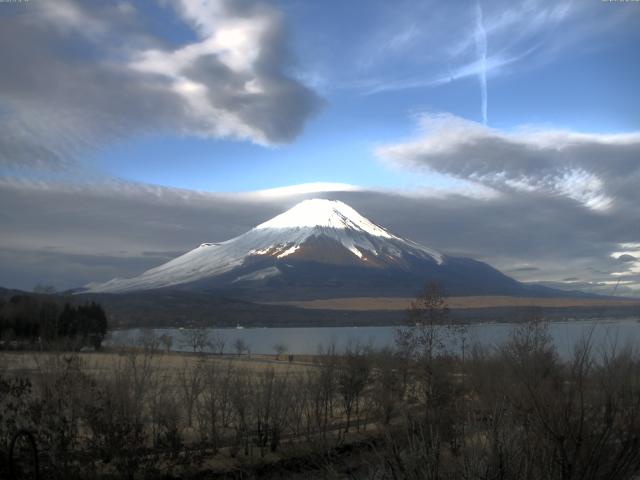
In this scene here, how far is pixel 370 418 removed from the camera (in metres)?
25.7

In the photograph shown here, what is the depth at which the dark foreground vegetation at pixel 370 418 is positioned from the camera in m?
6.50

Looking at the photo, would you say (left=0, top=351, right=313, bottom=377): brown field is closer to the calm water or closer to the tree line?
the calm water

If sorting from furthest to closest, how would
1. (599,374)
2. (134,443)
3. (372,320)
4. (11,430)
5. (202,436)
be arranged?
1. (372,320)
2. (202,436)
3. (134,443)
4. (11,430)
5. (599,374)

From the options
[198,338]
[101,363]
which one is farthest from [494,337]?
[198,338]

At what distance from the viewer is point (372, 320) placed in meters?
174

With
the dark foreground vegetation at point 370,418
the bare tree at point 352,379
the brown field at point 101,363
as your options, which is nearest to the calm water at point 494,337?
the dark foreground vegetation at point 370,418

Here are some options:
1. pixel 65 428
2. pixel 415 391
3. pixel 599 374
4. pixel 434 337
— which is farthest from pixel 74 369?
pixel 434 337

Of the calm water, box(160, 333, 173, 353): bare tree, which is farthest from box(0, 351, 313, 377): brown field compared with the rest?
box(160, 333, 173, 353): bare tree

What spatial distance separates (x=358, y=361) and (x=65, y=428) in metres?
16.9

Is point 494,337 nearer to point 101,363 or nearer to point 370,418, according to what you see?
point 370,418

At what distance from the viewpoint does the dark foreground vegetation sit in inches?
256

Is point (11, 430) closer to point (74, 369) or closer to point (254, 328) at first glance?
point (74, 369)

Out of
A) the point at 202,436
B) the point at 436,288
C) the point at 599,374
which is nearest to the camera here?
the point at 599,374

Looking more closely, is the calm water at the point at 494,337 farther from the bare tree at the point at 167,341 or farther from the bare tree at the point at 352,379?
the bare tree at the point at 352,379
